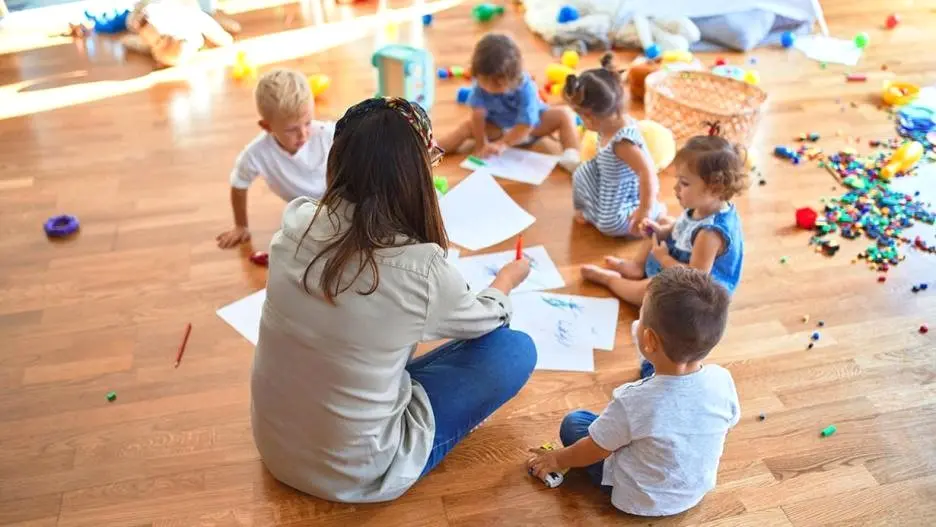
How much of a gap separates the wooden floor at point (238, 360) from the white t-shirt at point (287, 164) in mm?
171

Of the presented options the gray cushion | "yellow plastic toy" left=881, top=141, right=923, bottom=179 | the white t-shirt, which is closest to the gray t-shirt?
the white t-shirt

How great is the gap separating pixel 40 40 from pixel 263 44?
84 centimetres

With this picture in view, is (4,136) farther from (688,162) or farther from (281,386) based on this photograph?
(688,162)

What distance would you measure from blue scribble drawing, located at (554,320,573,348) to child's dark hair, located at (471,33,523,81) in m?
0.75

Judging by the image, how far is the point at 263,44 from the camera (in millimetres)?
2998

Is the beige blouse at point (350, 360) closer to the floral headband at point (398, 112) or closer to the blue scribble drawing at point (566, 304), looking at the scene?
the floral headband at point (398, 112)

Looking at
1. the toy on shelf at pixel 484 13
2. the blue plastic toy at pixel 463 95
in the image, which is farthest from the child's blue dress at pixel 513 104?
the toy on shelf at pixel 484 13

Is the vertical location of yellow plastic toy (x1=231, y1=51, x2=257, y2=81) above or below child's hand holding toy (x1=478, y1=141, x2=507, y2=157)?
above

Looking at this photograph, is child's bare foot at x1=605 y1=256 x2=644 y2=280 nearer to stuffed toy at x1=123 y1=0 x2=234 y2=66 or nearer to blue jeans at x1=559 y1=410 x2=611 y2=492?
blue jeans at x1=559 y1=410 x2=611 y2=492

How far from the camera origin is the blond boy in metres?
1.70

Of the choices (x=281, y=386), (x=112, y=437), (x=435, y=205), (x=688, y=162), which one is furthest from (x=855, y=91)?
(x=112, y=437)

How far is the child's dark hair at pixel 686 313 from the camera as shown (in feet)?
3.76

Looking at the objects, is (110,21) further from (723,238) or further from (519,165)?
(723,238)

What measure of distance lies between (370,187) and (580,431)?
0.60m
